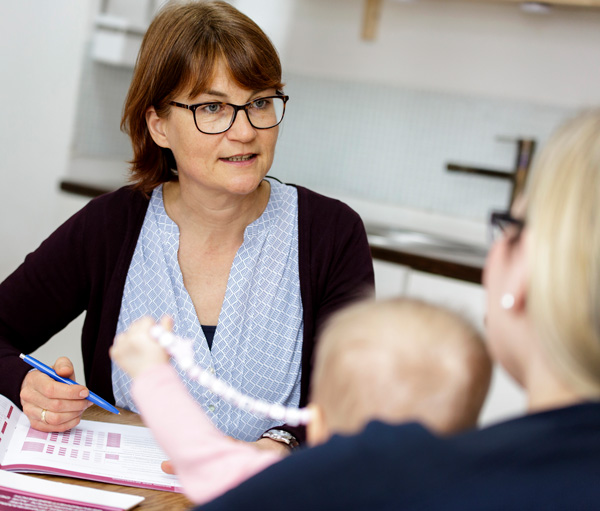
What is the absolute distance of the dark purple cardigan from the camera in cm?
153

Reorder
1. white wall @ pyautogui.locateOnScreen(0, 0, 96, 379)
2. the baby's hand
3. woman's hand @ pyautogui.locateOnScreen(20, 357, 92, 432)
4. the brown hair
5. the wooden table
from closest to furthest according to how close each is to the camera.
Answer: the baby's hand < the wooden table < woman's hand @ pyautogui.locateOnScreen(20, 357, 92, 432) < the brown hair < white wall @ pyautogui.locateOnScreen(0, 0, 96, 379)

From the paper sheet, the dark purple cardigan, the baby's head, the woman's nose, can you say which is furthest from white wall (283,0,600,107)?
the baby's head

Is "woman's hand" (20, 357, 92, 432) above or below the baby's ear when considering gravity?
below

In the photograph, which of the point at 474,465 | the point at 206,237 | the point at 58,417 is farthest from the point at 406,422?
the point at 206,237

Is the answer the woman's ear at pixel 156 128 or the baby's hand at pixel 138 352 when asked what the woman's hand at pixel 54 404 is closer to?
the baby's hand at pixel 138 352

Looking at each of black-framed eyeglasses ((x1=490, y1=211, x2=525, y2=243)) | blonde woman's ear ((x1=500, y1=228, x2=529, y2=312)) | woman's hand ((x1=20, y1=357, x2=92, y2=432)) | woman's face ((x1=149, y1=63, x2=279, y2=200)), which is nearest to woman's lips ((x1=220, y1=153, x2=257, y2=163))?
woman's face ((x1=149, y1=63, x2=279, y2=200))

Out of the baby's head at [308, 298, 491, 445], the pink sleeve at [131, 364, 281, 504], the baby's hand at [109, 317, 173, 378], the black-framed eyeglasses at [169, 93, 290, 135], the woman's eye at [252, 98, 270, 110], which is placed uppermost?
the woman's eye at [252, 98, 270, 110]

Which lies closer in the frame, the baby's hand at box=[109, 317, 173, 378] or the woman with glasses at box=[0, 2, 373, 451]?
the baby's hand at box=[109, 317, 173, 378]

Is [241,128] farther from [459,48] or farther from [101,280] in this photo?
[459,48]

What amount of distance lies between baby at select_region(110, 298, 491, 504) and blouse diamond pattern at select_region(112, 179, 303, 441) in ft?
2.30

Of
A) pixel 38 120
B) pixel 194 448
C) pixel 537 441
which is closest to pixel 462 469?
pixel 537 441

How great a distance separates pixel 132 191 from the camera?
163 centimetres

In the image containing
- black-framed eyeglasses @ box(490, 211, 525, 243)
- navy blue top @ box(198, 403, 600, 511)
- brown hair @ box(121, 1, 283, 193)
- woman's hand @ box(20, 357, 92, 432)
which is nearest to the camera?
navy blue top @ box(198, 403, 600, 511)

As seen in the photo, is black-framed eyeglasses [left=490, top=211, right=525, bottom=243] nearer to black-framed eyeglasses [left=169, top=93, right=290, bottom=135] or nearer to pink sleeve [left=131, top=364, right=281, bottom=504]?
pink sleeve [left=131, top=364, right=281, bottom=504]
